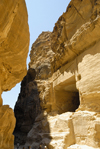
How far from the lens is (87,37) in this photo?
7.44 meters

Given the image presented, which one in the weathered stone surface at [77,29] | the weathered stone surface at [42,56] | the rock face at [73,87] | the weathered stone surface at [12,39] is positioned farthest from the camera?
the weathered stone surface at [42,56]

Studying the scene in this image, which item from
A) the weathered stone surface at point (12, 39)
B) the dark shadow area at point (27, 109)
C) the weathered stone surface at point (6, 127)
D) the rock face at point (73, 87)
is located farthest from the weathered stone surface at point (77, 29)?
the dark shadow area at point (27, 109)

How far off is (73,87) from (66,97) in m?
1.03

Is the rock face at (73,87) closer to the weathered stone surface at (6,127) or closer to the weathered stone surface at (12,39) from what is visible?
the weathered stone surface at (6,127)

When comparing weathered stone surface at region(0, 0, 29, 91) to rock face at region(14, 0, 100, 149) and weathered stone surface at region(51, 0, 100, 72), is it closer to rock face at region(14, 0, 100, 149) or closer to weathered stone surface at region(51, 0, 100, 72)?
rock face at region(14, 0, 100, 149)

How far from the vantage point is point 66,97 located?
10477 mm

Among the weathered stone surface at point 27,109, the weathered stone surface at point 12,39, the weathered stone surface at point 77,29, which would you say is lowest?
the weathered stone surface at point 27,109

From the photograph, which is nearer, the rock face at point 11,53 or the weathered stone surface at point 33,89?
the rock face at point 11,53

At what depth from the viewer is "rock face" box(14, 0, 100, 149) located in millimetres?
6122

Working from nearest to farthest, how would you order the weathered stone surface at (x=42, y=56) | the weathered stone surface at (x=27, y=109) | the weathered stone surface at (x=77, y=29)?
the weathered stone surface at (x=77, y=29)
the weathered stone surface at (x=27, y=109)
the weathered stone surface at (x=42, y=56)

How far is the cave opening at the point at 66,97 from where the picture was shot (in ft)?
31.6

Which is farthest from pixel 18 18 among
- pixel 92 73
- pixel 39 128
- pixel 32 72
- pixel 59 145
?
pixel 32 72

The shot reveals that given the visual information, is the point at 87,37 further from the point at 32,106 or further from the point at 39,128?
the point at 32,106

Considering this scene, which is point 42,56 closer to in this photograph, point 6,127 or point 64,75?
point 64,75
